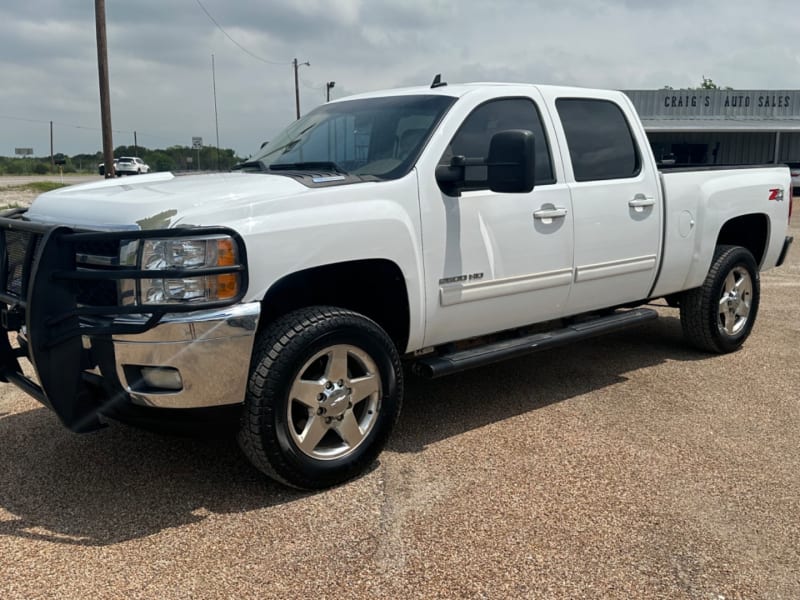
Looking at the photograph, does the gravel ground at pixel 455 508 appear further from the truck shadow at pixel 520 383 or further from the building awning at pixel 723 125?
the building awning at pixel 723 125

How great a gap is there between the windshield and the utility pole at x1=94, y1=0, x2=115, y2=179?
13634 millimetres

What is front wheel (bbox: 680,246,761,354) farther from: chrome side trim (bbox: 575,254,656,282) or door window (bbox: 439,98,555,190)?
door window (bbox: 439,98,555,190)

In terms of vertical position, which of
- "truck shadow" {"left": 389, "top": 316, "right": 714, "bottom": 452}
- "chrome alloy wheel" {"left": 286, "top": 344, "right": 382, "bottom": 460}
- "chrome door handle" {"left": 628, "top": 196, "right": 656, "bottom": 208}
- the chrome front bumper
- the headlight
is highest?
"chrome door handle" {"left": 628, "top": 196, "right": 656, "bottom": 208}

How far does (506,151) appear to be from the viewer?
3.85m

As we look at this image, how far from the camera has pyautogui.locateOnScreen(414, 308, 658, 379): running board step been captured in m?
4.13

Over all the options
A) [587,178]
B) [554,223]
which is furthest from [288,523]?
[587,178]

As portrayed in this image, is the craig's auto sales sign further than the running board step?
Yes

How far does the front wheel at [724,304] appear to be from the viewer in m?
5.95

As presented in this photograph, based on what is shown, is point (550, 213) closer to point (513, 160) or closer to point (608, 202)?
point (608, 202)

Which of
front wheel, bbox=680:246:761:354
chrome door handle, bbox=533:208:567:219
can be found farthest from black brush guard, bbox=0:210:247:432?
front wheel, bbox=680:246:761:354

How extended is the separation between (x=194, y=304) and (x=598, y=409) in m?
2.76

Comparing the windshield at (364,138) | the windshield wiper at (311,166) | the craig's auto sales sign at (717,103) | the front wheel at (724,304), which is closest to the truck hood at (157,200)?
the windshield wiper at (311,166)

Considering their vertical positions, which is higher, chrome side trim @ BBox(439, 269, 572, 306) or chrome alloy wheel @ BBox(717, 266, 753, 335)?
chrome side trim @ BBox(439, 269, 572, 306)

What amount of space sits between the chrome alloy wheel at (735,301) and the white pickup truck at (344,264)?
0.78 m
